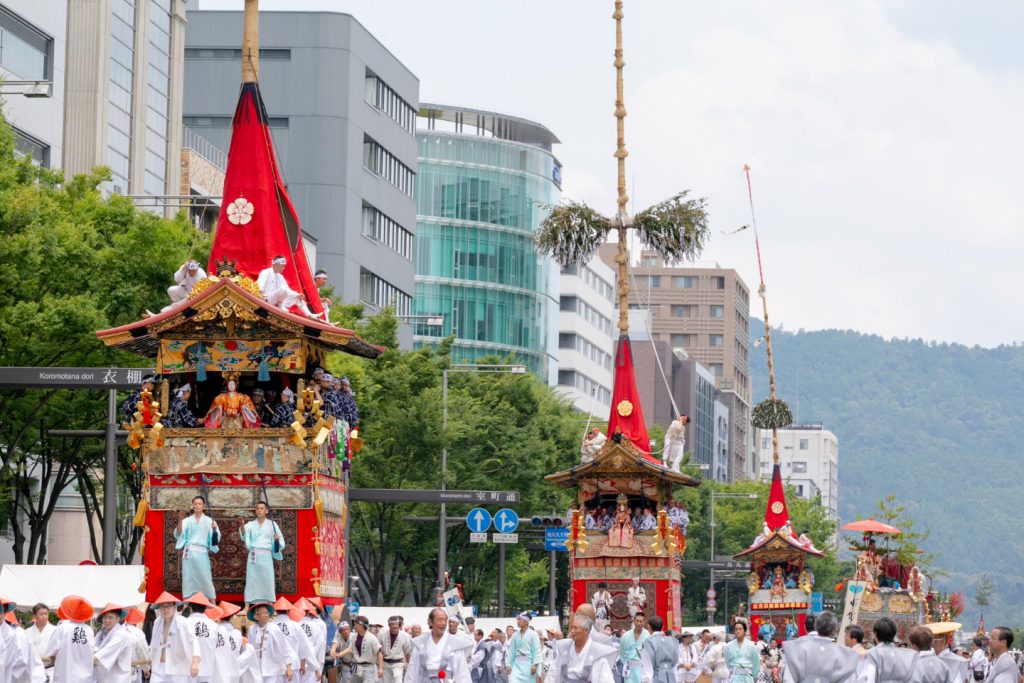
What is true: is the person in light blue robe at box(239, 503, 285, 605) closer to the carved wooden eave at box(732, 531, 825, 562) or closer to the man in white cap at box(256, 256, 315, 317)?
the man in white cap at box(256, 256, 315, 317)

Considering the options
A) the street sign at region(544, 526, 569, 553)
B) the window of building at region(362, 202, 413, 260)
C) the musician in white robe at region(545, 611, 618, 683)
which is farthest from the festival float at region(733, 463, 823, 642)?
the musician in white robe at region(545, 611, 618, 683)

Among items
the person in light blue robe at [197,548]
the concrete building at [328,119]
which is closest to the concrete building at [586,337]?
the concrete building at [328,119]

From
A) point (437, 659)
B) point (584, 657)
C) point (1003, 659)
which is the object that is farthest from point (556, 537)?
point (1003, 659)

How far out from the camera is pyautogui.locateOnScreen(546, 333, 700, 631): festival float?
1703 inches

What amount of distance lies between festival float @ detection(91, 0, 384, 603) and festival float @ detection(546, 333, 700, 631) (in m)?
12.6

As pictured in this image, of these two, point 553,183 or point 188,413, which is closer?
point 188,413

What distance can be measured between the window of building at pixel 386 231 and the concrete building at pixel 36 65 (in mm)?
33712

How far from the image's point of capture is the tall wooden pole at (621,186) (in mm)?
46878

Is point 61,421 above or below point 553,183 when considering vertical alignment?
below

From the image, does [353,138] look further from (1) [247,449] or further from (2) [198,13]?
(1) [247,449]

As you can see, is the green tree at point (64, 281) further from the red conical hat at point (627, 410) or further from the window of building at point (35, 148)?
the window of building at point (35, 148)

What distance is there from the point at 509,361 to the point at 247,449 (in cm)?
5715

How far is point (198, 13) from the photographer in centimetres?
9875

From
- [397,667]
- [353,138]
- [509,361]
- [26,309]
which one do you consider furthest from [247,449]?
[353,138]
